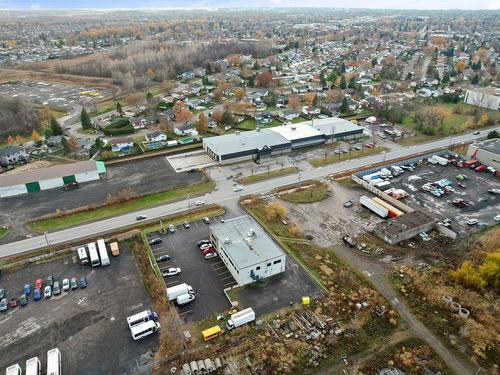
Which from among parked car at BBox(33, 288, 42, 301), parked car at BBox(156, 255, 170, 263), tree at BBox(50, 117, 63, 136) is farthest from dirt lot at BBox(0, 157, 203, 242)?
tree at BBox(50, 117, 63, 136)

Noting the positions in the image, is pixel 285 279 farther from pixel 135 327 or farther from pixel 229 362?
pixel 135 327

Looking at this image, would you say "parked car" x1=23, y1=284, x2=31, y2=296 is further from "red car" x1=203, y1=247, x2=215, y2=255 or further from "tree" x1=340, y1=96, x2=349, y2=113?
"tree" x1=340, y1=96, x2=349, y2=113

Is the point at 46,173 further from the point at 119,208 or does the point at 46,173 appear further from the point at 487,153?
the point at 487,153

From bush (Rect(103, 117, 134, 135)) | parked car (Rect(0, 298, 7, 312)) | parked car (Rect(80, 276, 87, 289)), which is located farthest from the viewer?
bush (Rect(103, 117, 134, 135))

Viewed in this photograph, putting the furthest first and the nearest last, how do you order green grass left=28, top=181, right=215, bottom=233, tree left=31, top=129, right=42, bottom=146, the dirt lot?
tree left=31, top=129, right=42, bottom=146 → the dirt lot → green grass left=28, top=181, right=215, bottom=233

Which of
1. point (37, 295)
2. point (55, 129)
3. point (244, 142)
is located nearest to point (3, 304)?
point (37, 295)

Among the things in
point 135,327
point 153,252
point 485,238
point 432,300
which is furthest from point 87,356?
point 485,238
